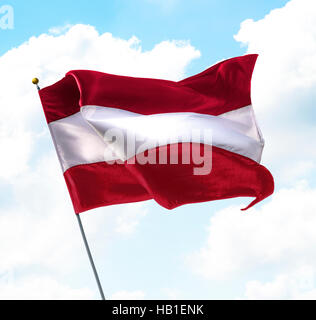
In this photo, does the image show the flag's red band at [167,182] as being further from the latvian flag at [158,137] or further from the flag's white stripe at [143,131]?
the flag's white stripe at [143,131]

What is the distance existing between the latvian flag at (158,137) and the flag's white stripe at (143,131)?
2cm

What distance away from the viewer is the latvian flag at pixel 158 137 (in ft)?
47.8

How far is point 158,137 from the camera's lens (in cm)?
1495

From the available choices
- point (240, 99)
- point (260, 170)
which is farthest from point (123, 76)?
point (260, 170)

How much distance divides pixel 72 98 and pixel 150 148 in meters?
2.71

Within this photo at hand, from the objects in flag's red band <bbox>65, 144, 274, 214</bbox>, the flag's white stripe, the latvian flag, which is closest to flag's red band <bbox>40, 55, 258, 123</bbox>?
the latvian flag

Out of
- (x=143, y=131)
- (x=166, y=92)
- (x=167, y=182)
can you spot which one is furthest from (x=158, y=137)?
(x=166, y=92)

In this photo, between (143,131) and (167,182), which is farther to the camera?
(143,131)

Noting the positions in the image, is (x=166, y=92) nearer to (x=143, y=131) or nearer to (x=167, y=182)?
(x=143, y=131)

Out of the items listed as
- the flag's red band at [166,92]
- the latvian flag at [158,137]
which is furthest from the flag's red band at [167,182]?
the flag's red band at [166,92]

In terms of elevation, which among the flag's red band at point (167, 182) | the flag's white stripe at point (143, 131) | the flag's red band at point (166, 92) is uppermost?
the flag's red band at point (166, 92)

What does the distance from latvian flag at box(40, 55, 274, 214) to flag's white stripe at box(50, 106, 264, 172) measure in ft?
0.08

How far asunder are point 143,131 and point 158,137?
39cm

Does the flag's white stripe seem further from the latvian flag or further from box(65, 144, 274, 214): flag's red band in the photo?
box(65, 144, 274, 214): flag's red band
